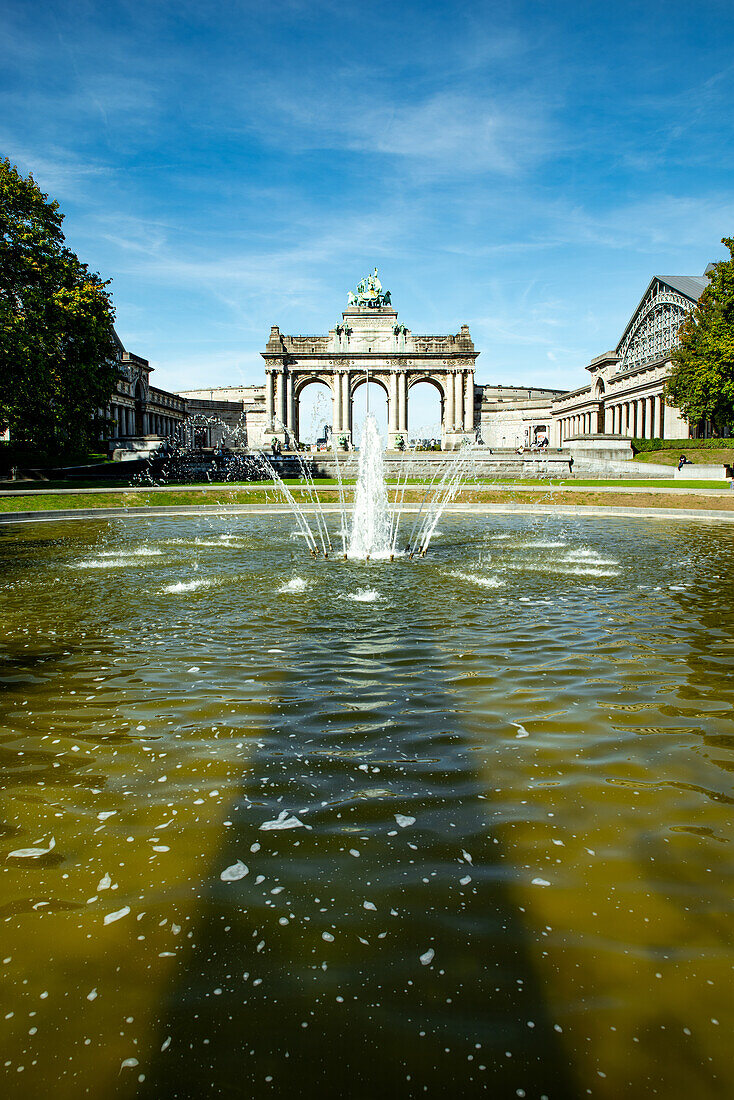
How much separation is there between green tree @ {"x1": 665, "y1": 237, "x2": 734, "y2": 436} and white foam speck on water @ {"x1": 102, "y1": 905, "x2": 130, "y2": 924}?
4994 cm

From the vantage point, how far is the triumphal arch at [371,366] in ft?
248

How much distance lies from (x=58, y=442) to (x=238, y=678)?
33993mm

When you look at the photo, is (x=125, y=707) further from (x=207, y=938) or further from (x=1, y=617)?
(x=1, y=617)

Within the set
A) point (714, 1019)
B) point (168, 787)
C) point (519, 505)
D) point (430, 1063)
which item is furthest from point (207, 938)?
point (519, 505)

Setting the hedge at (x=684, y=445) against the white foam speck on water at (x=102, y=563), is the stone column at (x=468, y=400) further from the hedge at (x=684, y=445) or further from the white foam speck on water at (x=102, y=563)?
the white foam speck on water at (x=102, y=563)

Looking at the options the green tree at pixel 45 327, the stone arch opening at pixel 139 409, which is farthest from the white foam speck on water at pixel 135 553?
the stone arch opening at pixel 139 409

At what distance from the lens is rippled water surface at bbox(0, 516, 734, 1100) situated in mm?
2432

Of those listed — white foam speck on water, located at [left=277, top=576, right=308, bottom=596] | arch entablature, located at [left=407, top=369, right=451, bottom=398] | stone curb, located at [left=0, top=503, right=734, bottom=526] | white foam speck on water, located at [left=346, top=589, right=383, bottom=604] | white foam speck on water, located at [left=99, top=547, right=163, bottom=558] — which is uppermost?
arch entablature, located at [left=407, top=369, right=451, bottom=398]

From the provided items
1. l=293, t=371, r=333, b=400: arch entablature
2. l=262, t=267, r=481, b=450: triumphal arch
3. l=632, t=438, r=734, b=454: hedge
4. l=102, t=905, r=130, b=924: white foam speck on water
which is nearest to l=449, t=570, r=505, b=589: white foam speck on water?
l=102, t=905, r=130, b=924: white foam speck on water

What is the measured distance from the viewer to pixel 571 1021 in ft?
8.34

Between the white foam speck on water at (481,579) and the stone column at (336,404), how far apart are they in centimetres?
6472

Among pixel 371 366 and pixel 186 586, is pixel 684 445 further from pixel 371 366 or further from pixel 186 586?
pixel 186 586

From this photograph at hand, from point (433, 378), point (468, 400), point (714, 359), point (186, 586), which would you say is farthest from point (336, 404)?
point (186, 586)

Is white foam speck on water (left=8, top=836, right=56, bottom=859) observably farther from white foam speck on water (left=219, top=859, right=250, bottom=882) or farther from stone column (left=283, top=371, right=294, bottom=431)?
stone column (left=283, top=371, right=294, bottom=431)
